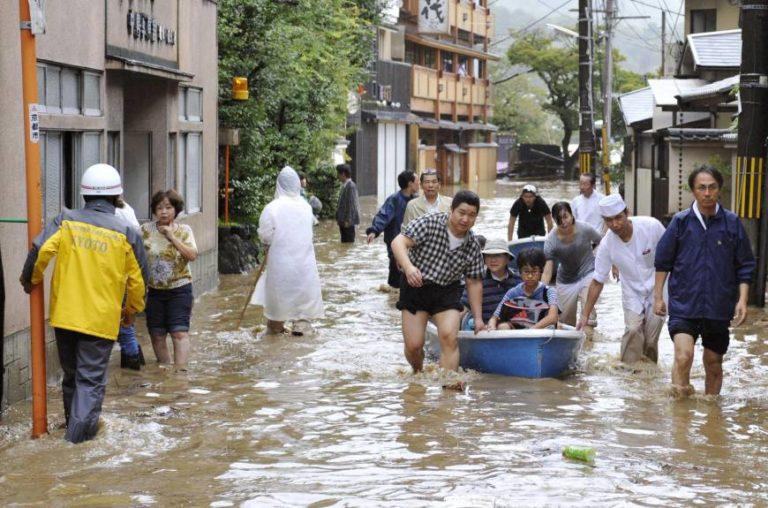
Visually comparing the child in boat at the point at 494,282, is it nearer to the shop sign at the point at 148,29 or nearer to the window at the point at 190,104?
the shop sign at the point at 148,29

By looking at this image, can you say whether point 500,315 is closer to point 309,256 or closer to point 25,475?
point 309,256

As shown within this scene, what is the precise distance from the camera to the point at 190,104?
18125 mm

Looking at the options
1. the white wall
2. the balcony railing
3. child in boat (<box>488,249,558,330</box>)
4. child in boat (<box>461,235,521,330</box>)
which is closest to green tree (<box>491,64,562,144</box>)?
the balcony railing

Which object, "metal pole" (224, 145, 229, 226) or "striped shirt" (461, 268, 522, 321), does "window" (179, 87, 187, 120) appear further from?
"striped shirt" (461, 268, 522, 321)

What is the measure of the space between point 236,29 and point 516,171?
59861mm

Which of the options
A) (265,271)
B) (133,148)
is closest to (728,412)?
(265,271)

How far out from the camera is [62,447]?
8.29 meters

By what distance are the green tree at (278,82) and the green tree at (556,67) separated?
44281 mm

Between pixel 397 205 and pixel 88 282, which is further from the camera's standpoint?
pixel 397 205

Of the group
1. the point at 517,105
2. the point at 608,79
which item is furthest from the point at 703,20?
the point at 517,105

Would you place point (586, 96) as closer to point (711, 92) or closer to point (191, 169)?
point (711, 92)

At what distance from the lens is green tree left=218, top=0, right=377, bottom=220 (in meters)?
22.5

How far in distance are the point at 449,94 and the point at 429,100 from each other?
3801 millimetres

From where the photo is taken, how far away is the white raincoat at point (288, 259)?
1441 cm
